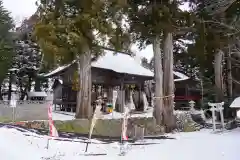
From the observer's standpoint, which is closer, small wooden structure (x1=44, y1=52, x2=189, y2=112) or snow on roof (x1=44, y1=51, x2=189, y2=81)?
small wooden structure (x1=44, y1=52, x2=189, y2=112)

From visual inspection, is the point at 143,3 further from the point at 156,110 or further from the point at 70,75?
the point at 70,75

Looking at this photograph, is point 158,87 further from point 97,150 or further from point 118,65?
point 118,65

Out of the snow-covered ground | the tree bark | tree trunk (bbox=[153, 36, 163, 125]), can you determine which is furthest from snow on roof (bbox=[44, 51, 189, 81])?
the snow-covered ground

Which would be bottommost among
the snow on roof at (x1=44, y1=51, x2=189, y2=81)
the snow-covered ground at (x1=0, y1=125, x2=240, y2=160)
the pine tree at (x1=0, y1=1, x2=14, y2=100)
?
the snow-covered ground at (x1=0, y1=125, x2=240, y2=160)

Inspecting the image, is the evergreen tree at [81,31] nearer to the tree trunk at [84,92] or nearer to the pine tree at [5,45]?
the tree trunk at [84,92]

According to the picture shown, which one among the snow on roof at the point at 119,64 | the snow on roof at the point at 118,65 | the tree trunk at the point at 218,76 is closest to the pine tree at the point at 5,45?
the snow on roof at the point at 118,65

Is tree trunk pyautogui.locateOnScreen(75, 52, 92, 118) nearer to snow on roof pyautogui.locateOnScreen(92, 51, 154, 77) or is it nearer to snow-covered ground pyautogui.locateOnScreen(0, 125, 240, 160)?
snow-covered ground pyautogui.locateOnScreen(0, 125, 240, 160)

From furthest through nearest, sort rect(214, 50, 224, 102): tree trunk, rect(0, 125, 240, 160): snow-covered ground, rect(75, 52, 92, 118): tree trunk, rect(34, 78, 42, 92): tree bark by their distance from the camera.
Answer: rect(34, 78, 42, 92): tree bark, rect(214, 50, 224, 102): tree trunk, rect(75, 52, 92, 118): tree trunk, rect(0, 125, 240, 160): snow-covered ground

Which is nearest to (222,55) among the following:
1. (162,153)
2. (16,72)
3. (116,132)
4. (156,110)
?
(156,110)

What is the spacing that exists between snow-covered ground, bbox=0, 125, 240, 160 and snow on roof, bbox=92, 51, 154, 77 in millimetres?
12293

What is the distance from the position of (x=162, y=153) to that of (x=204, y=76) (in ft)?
64.7

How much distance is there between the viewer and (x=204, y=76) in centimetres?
2727

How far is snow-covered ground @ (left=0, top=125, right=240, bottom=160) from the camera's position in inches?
301

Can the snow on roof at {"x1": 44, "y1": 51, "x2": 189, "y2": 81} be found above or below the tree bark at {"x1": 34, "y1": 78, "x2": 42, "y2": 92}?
above
